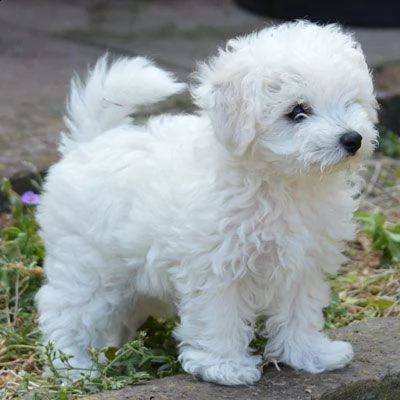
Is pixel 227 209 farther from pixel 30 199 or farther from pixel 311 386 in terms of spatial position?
pixel 30 199

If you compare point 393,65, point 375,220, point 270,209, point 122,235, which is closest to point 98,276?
point 122,235

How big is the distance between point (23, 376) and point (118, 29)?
15.9ft

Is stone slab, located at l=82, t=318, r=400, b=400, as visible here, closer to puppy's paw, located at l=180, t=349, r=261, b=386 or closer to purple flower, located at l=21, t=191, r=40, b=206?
puppy's paw, located at l=180, t=349, r=261, b=386

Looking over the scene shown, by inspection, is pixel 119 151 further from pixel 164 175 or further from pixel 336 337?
pixel 336 337

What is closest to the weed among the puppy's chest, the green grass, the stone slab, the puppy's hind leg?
the green grass

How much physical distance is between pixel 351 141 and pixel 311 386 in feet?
2.78

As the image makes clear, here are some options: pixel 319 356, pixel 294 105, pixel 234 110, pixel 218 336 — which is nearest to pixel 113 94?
pixel 234 110

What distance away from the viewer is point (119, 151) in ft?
13.0

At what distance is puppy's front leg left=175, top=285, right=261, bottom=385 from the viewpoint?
360 cm

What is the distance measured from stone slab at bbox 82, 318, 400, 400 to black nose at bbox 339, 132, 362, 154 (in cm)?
81

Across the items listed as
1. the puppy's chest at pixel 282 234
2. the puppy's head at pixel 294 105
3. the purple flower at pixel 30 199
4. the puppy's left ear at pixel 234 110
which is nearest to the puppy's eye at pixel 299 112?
the puppy's head at pixel 294 105

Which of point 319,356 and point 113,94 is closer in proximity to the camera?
point 319,356

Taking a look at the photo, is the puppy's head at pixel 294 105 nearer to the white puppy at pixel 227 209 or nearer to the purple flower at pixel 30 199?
the white puppy at pixel 227 209

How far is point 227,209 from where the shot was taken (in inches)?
140
